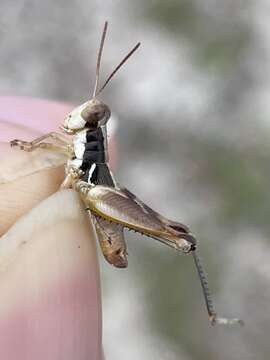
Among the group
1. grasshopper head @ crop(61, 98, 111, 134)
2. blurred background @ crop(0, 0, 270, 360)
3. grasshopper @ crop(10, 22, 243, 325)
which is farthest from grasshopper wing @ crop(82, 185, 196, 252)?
blurred background @ crop(0, 0, 270, 360)

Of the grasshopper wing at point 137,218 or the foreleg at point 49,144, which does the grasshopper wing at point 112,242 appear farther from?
the foreleg at point 49,144

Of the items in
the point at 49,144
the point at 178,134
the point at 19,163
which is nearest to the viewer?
the point at 19,163

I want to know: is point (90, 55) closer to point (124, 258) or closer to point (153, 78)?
point (153, 78)

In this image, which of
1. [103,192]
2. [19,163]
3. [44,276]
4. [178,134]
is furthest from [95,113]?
[178,134]

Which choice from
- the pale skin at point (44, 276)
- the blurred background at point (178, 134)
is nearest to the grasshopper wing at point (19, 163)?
the pale skin at point (44, 276)

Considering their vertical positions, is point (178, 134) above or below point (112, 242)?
above

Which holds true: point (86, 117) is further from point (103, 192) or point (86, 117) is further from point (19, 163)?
point (19, 163)
